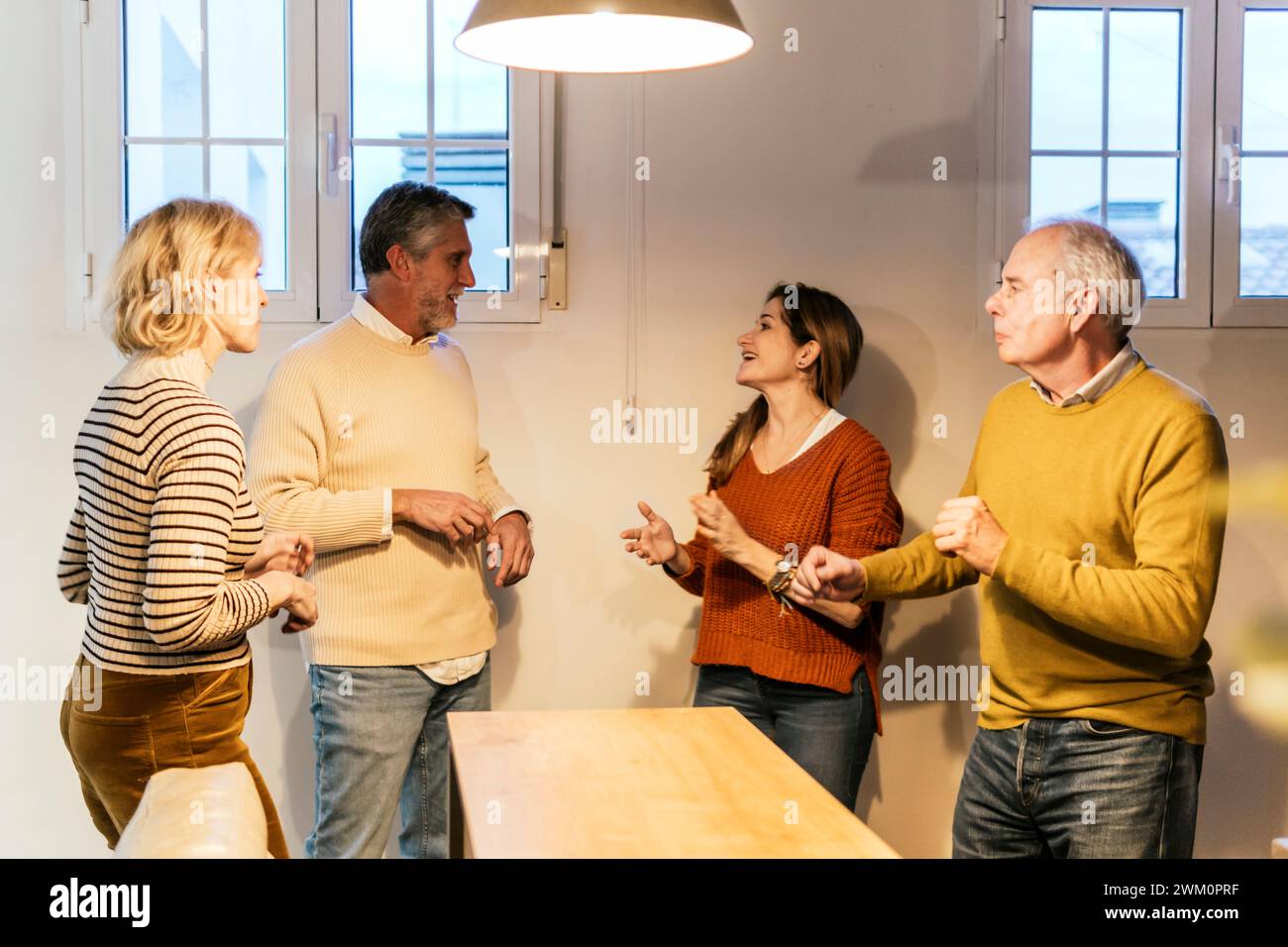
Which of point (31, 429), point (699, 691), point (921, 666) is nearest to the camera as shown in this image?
point (699, 691)

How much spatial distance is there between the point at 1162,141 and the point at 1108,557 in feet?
6.42

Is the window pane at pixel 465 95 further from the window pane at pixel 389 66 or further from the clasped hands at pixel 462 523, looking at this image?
the clasped hands at pixel 462 523

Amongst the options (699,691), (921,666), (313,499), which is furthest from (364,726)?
(921,666)

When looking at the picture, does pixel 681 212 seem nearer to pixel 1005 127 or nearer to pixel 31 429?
pixel 1005 127

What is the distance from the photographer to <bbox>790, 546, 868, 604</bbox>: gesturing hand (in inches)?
102

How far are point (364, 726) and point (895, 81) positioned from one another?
2.29 metres

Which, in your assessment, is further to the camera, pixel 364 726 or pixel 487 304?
pixel 487 304

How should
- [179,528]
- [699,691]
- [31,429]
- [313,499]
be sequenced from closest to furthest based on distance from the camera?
1. [179,528]
2. [313,499]
3. [699,691]
4. [31,429]

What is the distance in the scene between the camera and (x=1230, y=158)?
3748mm

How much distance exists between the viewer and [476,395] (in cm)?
359

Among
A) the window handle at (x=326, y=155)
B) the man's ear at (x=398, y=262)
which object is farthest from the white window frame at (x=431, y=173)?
the man's ear at (x=398, y=262)

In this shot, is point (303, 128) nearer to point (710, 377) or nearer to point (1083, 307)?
point (710, 377)

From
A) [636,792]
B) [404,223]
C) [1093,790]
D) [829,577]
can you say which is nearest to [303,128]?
[404,223]

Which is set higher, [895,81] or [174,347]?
[895,81]
